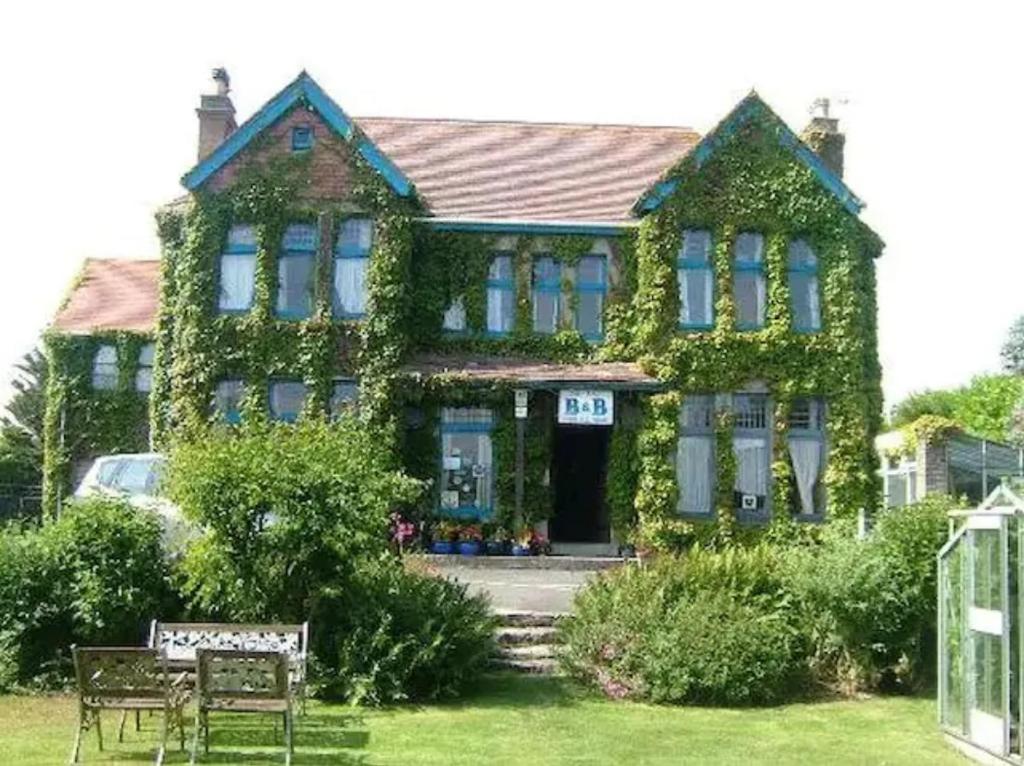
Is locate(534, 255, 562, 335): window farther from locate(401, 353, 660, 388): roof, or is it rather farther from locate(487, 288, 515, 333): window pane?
locate(401, 353, 660, 388): roof

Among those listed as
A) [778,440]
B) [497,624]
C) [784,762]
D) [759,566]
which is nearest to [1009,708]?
[784,762]

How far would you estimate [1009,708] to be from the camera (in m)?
11.9

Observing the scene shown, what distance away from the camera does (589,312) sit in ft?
91.9

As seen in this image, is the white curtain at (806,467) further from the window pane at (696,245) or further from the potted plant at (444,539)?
the potted plant at (444,539)

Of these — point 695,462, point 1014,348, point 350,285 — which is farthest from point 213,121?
point 1014,348

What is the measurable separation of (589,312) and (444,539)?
5.65 m

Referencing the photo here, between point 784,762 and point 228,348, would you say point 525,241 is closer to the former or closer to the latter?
point 228,348

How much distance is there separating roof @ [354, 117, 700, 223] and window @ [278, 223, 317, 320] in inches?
103

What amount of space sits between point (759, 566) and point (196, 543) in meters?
7.14

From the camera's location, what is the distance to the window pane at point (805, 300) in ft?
88.6

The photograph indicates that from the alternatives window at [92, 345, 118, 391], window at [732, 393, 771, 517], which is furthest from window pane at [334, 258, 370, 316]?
window at [92, 345, 118, 391]

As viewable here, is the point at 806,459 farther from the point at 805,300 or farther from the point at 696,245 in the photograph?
the point at 696,245

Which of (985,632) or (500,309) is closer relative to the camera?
(985,632)

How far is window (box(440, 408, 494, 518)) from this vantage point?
2692 centimetres
